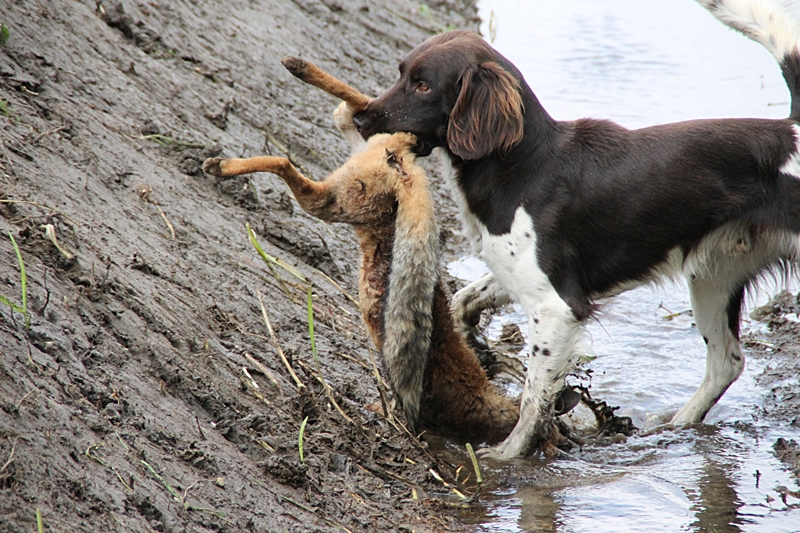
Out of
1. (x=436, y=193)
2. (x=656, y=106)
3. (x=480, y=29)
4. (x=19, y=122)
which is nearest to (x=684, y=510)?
(x=19, y=122)

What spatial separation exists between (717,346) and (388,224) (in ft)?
7.37

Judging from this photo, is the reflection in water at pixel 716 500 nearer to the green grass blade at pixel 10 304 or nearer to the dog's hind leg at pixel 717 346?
the dog's hind leg at pixel 717 346

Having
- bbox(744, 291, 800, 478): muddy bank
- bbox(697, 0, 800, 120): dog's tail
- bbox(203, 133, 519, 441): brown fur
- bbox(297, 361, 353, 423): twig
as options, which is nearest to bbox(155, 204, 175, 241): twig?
bbox(203, 133, 519, 441): brown fur

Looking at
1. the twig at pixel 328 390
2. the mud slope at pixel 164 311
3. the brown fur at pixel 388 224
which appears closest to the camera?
the mud slope at pixel 164 311

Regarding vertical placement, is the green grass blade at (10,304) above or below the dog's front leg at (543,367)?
above

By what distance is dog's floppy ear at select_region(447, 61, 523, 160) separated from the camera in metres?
4.20

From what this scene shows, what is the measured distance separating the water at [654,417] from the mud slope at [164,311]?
0.52 meters

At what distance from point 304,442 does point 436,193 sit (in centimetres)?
450

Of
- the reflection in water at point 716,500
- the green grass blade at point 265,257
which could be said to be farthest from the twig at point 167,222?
the reflection in water at point 716,500

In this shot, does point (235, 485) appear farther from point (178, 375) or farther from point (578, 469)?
point (578, 469)

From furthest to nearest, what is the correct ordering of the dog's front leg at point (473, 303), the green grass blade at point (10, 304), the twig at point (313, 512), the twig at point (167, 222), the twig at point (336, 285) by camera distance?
1. the twig at point (336, 285)
2. the dog's front leg at point (473, 303)
3. the twig at point (167, 222)
4. the twig at point (313, 512)
5. the green grass blade at point (10, 304)

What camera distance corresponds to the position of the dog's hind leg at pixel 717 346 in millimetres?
4914

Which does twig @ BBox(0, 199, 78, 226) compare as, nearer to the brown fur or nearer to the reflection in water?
the brown fur

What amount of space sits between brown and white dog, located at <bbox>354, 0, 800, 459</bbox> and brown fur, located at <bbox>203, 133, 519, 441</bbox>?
12.4 inches
